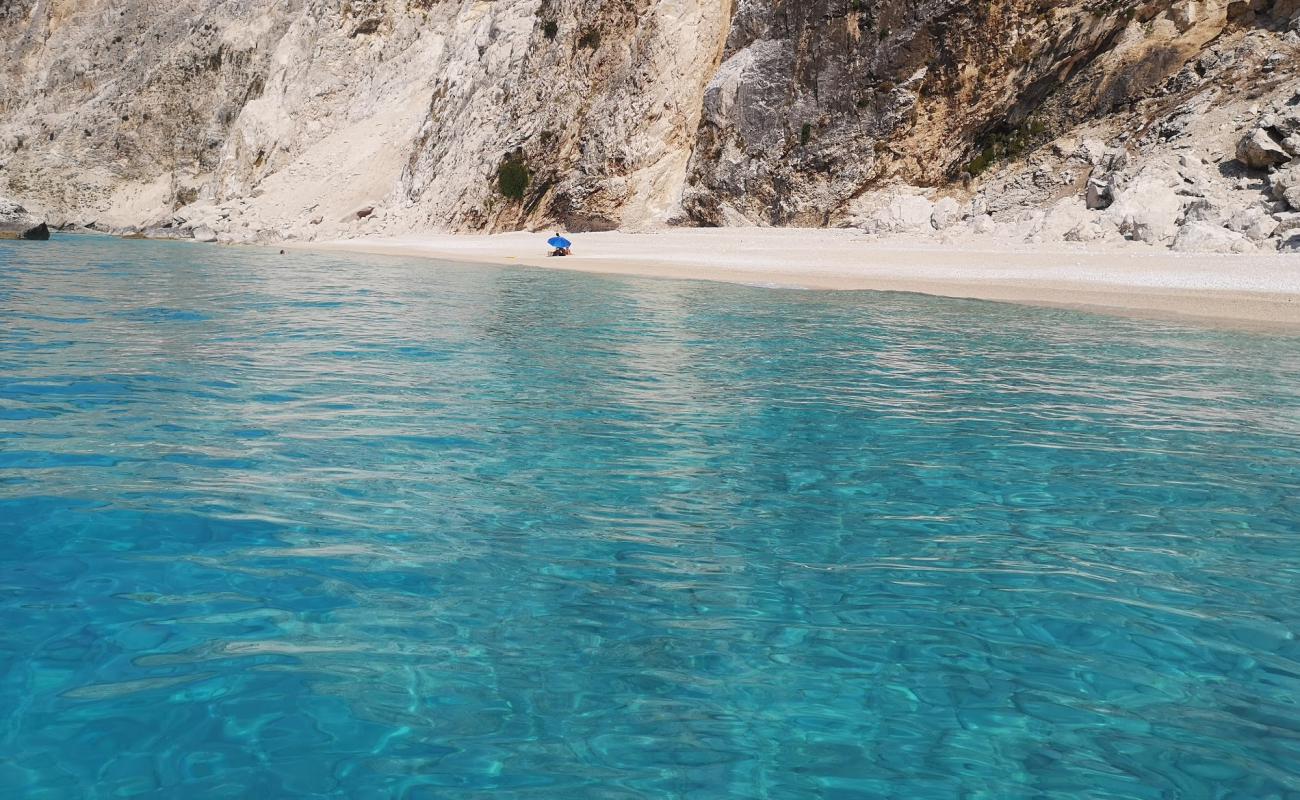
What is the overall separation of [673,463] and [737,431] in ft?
4.08

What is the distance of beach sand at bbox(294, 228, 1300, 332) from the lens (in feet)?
53.5

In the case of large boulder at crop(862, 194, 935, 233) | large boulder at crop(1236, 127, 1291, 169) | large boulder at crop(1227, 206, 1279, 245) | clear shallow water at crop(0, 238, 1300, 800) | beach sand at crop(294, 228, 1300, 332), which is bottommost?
clear shallow water at crop(0, 238, 1300, 800)

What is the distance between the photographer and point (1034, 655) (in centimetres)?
389

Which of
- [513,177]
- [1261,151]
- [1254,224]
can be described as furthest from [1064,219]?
[513,177]

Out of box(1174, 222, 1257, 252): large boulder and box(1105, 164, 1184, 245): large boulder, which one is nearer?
box(1174, 222, 1257, 252): large boulder

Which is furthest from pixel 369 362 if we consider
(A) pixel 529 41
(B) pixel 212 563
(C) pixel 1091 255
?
(A) pixel 529 41

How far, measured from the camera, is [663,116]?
128ft

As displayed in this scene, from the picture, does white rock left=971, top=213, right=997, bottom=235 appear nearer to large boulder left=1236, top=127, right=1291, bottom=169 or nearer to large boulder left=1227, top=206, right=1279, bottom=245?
large boulder left=1236, top=127, right=1291, bottom=169

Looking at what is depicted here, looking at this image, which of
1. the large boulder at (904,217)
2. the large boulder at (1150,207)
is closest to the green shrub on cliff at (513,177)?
the large boulder at (904,217)

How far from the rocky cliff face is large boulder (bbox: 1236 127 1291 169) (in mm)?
59

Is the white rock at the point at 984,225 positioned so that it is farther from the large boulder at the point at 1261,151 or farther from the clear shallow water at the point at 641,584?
the clear shallow water at the point at 641,584

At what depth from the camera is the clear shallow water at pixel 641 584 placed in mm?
3141

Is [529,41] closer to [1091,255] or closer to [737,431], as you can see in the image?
[1091,255]

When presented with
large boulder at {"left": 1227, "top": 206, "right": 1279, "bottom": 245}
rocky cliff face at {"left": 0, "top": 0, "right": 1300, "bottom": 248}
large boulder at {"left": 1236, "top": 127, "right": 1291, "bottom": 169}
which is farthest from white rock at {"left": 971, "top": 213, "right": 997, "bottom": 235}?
large boulder at {"left": 1227, "top": 206, "right": 1279, "bottom": 245}
